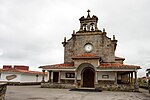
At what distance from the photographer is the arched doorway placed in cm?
2377

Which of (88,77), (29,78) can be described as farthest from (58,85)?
(29,78)

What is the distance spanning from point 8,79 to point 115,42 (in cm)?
1886

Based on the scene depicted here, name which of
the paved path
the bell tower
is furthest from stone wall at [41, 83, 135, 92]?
the bell tower

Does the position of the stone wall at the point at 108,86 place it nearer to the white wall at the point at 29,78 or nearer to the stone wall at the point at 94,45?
the stone wall at the point at 94,45

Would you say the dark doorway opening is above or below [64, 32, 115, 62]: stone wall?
below

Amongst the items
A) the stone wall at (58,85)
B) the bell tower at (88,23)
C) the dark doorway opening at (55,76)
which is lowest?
the stone wall at (58,85)

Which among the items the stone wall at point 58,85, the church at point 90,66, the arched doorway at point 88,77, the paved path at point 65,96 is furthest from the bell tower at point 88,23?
the paved path at point 65,96

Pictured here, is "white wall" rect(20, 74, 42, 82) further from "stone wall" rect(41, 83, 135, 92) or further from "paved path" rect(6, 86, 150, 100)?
"paved path" rect(6, 86, 150, 100)

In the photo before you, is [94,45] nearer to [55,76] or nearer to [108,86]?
[108,86]

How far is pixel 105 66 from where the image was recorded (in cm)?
2169

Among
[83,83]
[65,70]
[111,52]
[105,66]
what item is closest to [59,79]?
[65,70]

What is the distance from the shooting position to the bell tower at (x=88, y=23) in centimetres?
2608

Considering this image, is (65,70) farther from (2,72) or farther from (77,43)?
(2,72)

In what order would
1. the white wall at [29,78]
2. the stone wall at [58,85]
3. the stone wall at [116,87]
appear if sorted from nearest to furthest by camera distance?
the stone wall at [116,87], the stone wall at [58,85], the white wall at [29,78]
